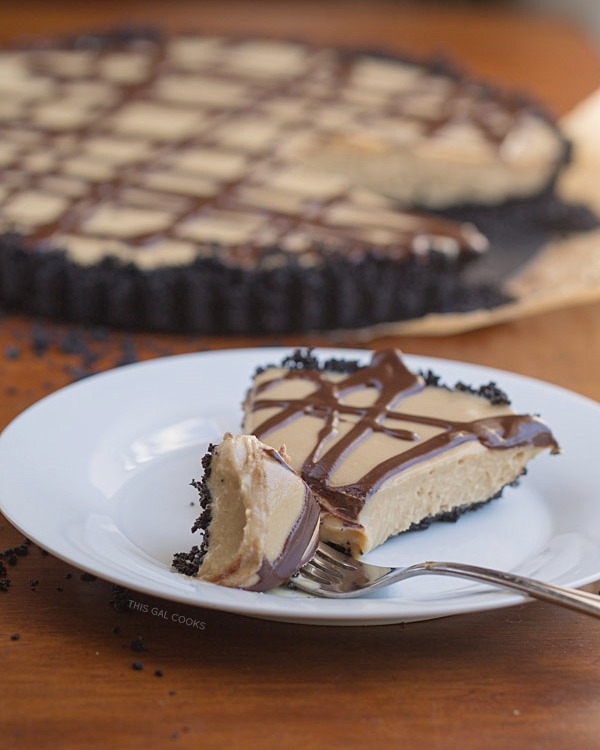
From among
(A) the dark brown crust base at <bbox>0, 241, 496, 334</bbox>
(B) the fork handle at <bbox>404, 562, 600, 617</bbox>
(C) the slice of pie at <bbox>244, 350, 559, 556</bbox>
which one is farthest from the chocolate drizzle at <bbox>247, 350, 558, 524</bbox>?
(A) the dark brown crust base at <bbox>0, 241, 496, 334</bbox>

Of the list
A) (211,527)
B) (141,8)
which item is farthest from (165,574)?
(141,8)

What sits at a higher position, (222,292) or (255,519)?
(255,519)

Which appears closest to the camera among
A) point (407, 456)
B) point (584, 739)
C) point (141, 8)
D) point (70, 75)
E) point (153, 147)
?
point (584, 739)

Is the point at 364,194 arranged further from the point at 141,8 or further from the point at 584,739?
the point at 141,8

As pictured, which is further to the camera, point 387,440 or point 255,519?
point 387,440

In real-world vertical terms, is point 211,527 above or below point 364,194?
above

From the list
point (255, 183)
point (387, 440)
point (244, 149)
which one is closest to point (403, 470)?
point (387, 440)

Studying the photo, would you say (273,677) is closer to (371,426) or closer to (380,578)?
(380,578)
